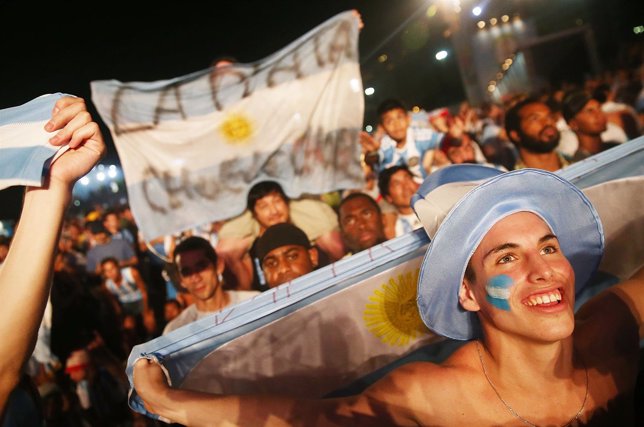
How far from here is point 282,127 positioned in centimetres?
416

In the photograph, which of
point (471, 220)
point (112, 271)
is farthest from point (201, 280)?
point (471, 220)

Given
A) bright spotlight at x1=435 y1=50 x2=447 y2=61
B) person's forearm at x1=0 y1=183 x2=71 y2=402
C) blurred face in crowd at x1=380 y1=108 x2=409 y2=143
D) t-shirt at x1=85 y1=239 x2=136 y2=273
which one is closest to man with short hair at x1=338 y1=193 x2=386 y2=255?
blurred face in crowd at x1=380 y1=108 x2=409 y2=143

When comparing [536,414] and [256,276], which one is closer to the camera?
[536,414]

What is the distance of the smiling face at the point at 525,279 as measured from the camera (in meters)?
1.52

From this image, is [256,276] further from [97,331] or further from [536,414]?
[536,414]

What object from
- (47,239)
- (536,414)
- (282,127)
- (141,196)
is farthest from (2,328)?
(282,127)

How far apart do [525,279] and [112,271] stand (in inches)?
209

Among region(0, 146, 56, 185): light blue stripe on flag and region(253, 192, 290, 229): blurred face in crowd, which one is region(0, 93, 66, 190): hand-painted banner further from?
region(253, 192, 290, 229): blurred face in crowd

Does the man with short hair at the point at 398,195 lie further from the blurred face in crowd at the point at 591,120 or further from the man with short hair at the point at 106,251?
the man with short hair at the point at 106,251

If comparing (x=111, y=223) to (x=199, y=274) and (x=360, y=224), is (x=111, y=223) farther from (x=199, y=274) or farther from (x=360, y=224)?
(x=360, y=224)

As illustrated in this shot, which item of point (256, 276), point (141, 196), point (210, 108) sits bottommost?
point (256, 276)

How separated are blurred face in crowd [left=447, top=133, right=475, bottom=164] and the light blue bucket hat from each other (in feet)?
10.7

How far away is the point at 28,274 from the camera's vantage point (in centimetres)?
102

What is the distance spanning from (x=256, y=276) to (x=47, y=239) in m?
3.08
